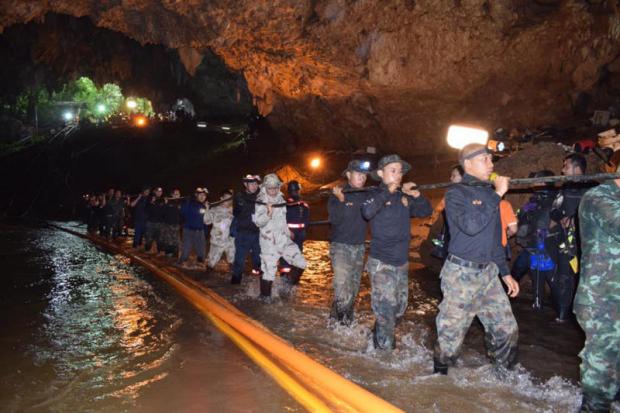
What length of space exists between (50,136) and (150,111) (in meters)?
10.2

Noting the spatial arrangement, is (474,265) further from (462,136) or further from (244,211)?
(244,211)

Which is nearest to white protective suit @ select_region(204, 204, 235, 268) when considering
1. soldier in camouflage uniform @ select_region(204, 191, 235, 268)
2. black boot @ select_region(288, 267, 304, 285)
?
soldier in camouflage uniform @ select_region(204, 191, 235, 268)

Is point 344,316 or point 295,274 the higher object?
point 295,274

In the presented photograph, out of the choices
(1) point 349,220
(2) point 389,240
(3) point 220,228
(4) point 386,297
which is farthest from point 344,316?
(3) point 220,228

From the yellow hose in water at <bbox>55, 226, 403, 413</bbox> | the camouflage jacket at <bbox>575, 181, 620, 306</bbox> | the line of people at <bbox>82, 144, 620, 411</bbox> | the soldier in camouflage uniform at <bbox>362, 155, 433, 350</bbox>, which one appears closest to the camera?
the camouflage jacket at <bbox>575, 181, 620, 306</bbox>

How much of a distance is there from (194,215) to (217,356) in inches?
240

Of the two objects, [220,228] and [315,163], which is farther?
[315,163]

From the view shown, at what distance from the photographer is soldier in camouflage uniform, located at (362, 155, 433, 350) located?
16.1ft

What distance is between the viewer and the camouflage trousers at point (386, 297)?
499 cm

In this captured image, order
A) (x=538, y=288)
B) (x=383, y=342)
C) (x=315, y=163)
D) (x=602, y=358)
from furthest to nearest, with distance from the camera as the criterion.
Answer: (x=315, y=163), (x=538, y=288), (x=383, y=342), (x=602, y=358)

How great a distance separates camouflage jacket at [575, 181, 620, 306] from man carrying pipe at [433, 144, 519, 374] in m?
0.67

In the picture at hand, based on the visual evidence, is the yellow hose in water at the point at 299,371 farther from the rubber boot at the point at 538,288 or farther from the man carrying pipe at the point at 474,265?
the rubber boot at the point at 538,288

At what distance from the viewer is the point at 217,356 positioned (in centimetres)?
534

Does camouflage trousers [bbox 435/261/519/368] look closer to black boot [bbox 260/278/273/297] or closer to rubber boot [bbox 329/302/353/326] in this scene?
rubber boot [bbox 329/302/353/326]
